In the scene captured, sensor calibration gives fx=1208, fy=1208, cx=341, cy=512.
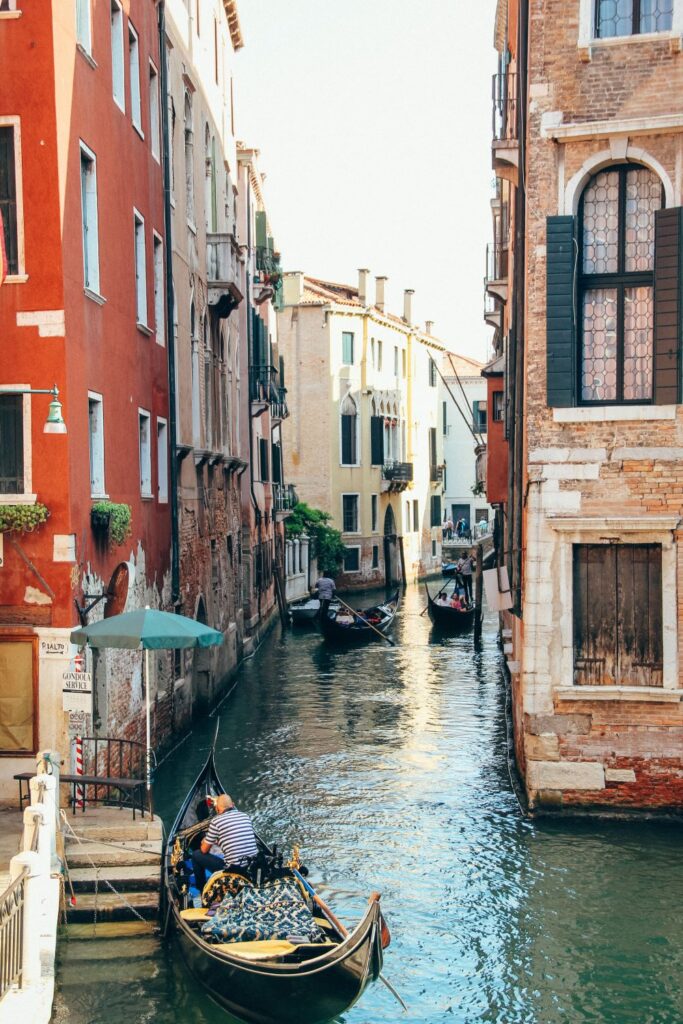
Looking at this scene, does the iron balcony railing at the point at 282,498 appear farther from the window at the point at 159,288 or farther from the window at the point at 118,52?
the window at the point at 118,52

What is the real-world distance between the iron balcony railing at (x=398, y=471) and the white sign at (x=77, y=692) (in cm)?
2913

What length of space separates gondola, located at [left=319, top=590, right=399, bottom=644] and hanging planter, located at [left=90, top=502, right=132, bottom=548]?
13.5m

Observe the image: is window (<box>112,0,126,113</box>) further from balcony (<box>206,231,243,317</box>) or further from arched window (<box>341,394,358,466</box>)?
arched window (<box>341,394,358,466</box>)

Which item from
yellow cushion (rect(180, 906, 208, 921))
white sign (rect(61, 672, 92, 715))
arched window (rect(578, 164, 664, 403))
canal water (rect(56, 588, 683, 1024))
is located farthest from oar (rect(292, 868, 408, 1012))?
arched window (rect(578, 164, 664, 403))

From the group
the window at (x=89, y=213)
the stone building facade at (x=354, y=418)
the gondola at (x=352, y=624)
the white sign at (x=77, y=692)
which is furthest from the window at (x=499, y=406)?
the stone building facade at (x=354, y=418)

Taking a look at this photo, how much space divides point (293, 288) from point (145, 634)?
1079 inches

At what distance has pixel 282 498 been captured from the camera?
30016mm

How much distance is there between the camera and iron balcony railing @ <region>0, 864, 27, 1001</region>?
5.93m

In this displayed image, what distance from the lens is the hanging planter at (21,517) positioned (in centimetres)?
973

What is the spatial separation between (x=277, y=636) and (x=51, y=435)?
54.8 ft

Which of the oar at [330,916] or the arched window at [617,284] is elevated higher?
the arched window at [617,284]

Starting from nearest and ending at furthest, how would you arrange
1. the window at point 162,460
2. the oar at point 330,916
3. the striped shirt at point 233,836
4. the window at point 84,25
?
the oar at point 330,916 → the striped shirt at point 233,836 → the window at point 84,25 → the window at point 162,460

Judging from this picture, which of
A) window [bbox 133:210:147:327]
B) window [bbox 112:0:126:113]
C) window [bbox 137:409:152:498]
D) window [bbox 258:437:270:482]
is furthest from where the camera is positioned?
window [bbox 258:437:270:482]

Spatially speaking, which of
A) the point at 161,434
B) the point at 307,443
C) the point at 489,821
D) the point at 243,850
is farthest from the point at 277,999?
the point at 307,443
